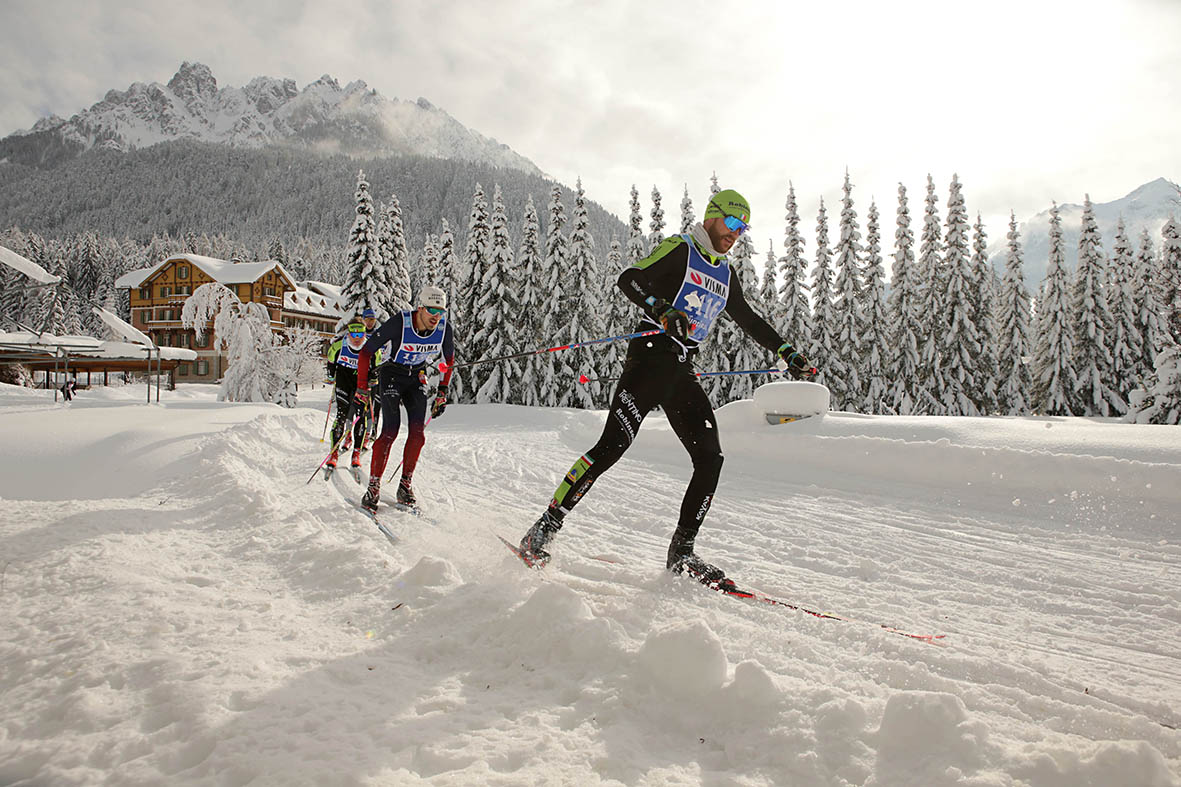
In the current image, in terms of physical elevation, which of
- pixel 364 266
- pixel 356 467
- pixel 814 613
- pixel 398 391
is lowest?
pixel 814 613

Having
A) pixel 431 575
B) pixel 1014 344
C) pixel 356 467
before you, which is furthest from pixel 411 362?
pixel 1014 344

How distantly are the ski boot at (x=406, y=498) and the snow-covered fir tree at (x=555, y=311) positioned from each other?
25742 millimetres

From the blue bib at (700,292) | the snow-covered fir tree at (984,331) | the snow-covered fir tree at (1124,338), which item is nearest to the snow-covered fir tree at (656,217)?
the snow-covered fir tree at (984,331)

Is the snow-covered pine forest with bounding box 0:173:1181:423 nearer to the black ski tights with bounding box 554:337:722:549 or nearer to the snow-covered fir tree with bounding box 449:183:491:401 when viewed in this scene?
the snow-covered fir tree with bounding box 449:183:491:401

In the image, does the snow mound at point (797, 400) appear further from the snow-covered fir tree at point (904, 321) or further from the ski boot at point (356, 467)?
the snow-covered fir tree at point (904, 321)

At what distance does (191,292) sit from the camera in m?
63.2

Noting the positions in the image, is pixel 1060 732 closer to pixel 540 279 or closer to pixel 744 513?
pixel 744 513

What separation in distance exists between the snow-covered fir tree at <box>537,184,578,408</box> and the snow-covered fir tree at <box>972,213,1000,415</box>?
70.9 feet

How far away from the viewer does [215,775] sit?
5.36 ft

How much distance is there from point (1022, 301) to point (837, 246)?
36.3 feet

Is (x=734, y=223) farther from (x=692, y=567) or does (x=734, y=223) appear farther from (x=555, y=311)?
(x=555, y=311)

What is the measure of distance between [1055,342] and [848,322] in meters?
11.5

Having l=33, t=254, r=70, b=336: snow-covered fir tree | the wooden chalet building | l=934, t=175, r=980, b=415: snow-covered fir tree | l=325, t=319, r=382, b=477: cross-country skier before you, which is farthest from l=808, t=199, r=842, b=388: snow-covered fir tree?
l=33, t=254, r=70, b=336: snow-covered fir tree

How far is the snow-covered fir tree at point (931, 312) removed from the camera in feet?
105
